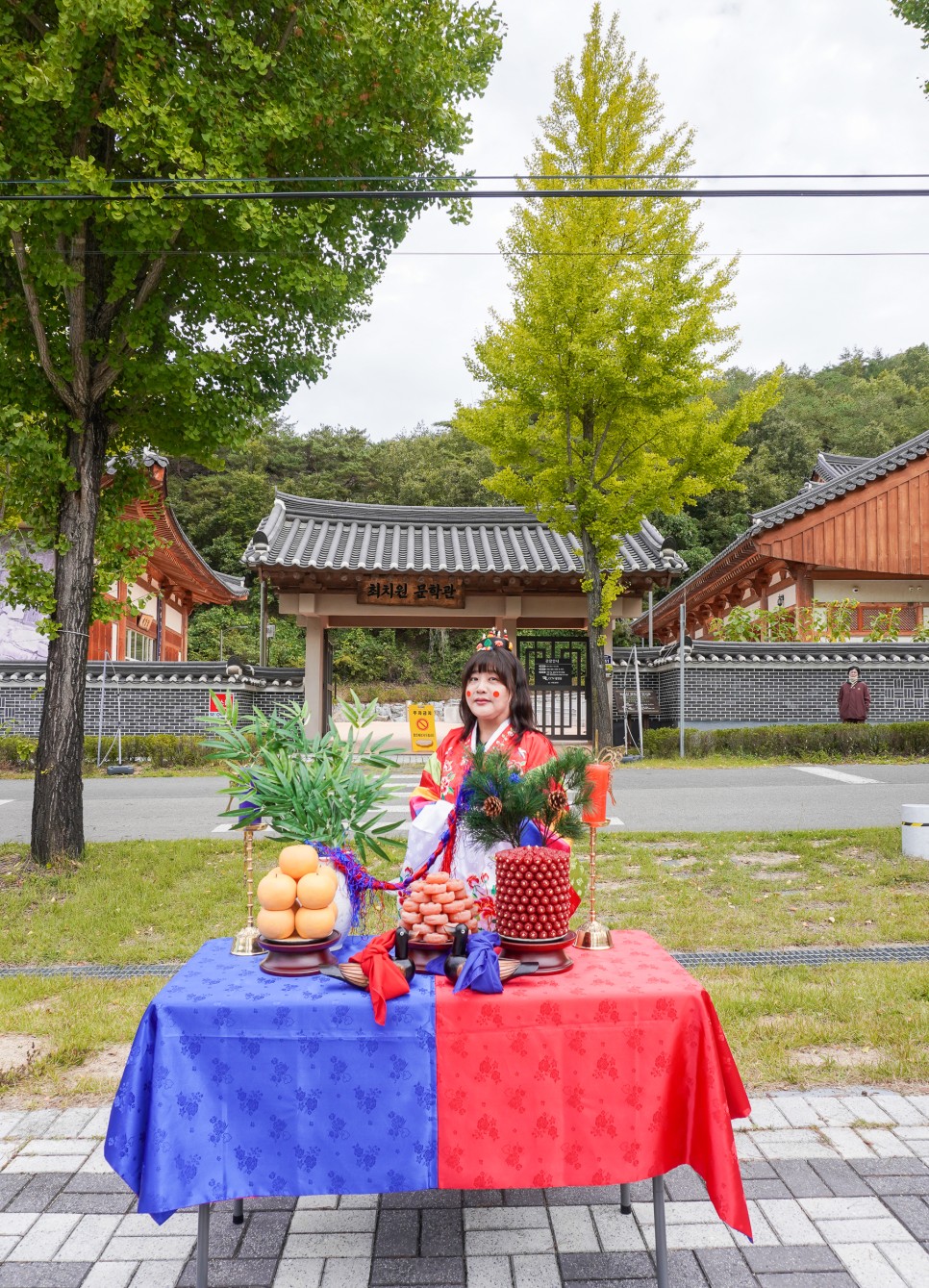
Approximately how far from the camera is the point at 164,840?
7.81 metres

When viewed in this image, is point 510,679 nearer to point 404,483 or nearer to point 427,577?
point 427,577

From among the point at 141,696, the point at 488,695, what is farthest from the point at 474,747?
the point at 141,696

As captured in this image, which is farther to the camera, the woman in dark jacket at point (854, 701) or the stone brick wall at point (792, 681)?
the stone brick wall at point (792, 681)

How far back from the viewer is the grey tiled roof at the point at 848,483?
56.3ft

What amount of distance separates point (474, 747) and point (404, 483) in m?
32.9

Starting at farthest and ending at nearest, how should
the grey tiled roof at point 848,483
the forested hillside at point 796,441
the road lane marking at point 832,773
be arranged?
the forested hillside at point 796,441 < the grey tiled roof at point 848,483 < the road lane marking at point 832,773

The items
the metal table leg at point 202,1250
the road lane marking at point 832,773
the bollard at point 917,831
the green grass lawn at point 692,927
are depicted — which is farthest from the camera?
the road lane marking at point 832,773

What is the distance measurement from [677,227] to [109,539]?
32.9ft

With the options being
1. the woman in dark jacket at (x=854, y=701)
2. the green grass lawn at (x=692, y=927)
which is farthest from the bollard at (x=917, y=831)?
the woman in dark jacket at (x=854, y=701)

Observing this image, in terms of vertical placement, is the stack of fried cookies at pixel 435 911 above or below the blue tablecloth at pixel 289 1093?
above

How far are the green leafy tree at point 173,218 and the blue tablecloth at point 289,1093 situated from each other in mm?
4869

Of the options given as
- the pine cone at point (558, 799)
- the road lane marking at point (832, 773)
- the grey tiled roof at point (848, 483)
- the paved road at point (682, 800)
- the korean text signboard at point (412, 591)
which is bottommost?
the paved road at point (682, 800)

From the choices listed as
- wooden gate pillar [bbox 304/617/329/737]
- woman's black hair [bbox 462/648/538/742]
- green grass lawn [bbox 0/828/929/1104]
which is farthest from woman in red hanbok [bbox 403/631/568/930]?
wooden gate pillar [bbox 304/617/329/737]

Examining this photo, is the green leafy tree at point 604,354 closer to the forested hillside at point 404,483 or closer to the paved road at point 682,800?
the paved road at point 682,800
